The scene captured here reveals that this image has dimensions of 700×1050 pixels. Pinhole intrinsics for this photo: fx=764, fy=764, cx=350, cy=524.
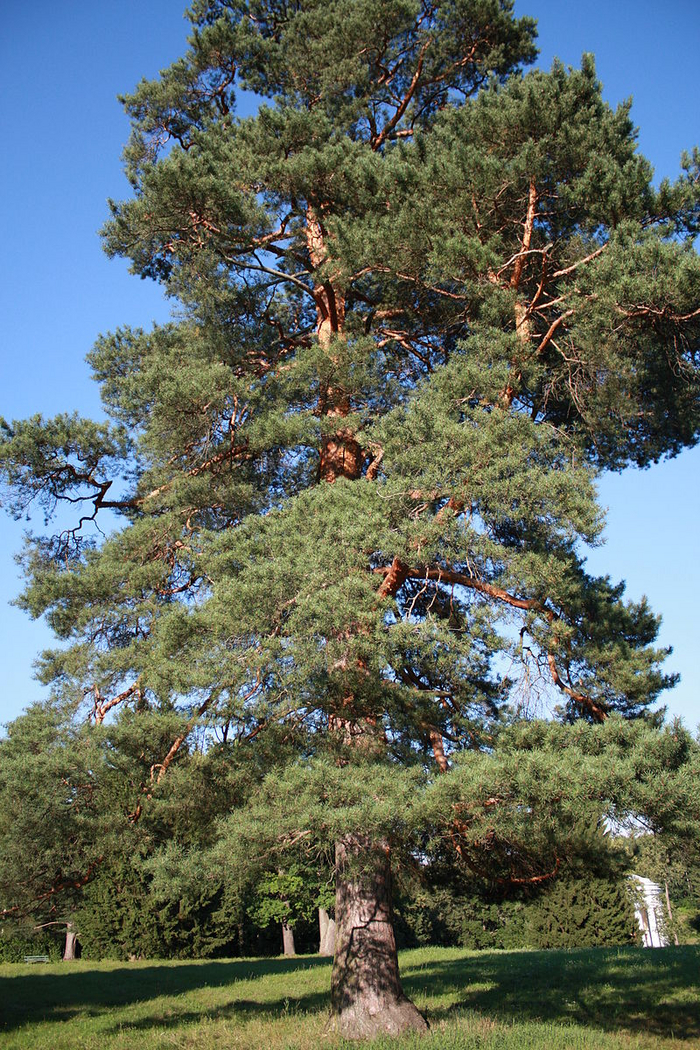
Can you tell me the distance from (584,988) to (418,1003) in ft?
8.15

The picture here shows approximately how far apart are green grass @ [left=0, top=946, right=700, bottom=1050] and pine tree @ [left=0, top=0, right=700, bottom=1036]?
1.17 meters

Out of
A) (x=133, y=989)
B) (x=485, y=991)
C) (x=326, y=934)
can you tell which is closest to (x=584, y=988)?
(x=485, y=991)

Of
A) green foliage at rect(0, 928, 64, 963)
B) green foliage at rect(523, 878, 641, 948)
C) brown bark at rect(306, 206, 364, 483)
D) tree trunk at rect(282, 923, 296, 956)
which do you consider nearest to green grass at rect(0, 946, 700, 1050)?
green foliage at rect(523, 878, 641, 948)

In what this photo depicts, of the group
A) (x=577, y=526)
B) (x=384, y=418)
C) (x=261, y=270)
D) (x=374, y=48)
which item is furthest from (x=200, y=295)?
(x=577, y=526)

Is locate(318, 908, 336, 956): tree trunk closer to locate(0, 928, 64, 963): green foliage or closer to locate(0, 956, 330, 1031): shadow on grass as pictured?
locate(0, 956, 330, 1031): shadow on grass

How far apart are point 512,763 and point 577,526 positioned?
257cm

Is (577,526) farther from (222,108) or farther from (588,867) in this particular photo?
(222,108)

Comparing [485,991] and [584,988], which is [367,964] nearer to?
[485,991]

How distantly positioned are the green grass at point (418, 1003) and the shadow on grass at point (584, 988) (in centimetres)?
2

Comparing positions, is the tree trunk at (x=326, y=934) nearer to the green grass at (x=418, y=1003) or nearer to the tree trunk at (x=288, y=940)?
the tree trunk at (x=288, y=940)

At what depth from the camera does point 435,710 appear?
8109 mm

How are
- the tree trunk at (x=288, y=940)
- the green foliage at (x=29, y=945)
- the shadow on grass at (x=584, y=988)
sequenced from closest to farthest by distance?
the shadow on grass at (x=584, y=988), the green foliage at (x=29, y=945), the tree trunk at (x=288, y=940)

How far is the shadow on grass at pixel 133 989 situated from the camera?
404 inches

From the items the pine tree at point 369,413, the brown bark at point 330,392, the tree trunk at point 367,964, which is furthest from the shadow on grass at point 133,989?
the brown bark at point 330,392
